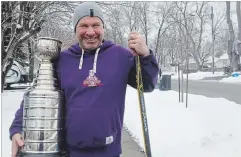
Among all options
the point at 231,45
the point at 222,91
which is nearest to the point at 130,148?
the point at 222,91

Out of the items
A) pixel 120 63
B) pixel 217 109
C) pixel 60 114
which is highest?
pixel 120 63

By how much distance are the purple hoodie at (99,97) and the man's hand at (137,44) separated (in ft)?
0.17

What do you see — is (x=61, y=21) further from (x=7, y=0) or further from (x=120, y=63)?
(x=120, y=63)

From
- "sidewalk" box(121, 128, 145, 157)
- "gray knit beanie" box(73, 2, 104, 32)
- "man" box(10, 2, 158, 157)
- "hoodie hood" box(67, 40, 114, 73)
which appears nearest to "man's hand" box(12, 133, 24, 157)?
"man" box(10, 2, 158, 157)

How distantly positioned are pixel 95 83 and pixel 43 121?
36 cm

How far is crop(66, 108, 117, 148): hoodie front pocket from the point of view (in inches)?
71.2

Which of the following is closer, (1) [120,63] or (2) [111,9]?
(1) [120,63]

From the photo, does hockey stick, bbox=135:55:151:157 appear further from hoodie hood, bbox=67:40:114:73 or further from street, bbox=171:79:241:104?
street, bbox=171:79:241:104

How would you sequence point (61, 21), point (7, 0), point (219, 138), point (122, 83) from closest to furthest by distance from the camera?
point (122, 83)
point (219, 138)
point (7, 0)
point (61, 21)

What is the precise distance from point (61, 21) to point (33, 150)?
9714 mm

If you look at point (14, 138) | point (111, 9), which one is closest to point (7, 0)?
point (111, 9)

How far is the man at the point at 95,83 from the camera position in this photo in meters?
1.82

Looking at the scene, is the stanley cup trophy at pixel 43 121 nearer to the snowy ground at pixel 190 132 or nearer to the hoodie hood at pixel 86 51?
the hoodie hood at pixel 86 51

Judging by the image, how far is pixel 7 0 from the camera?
25.9 feet
